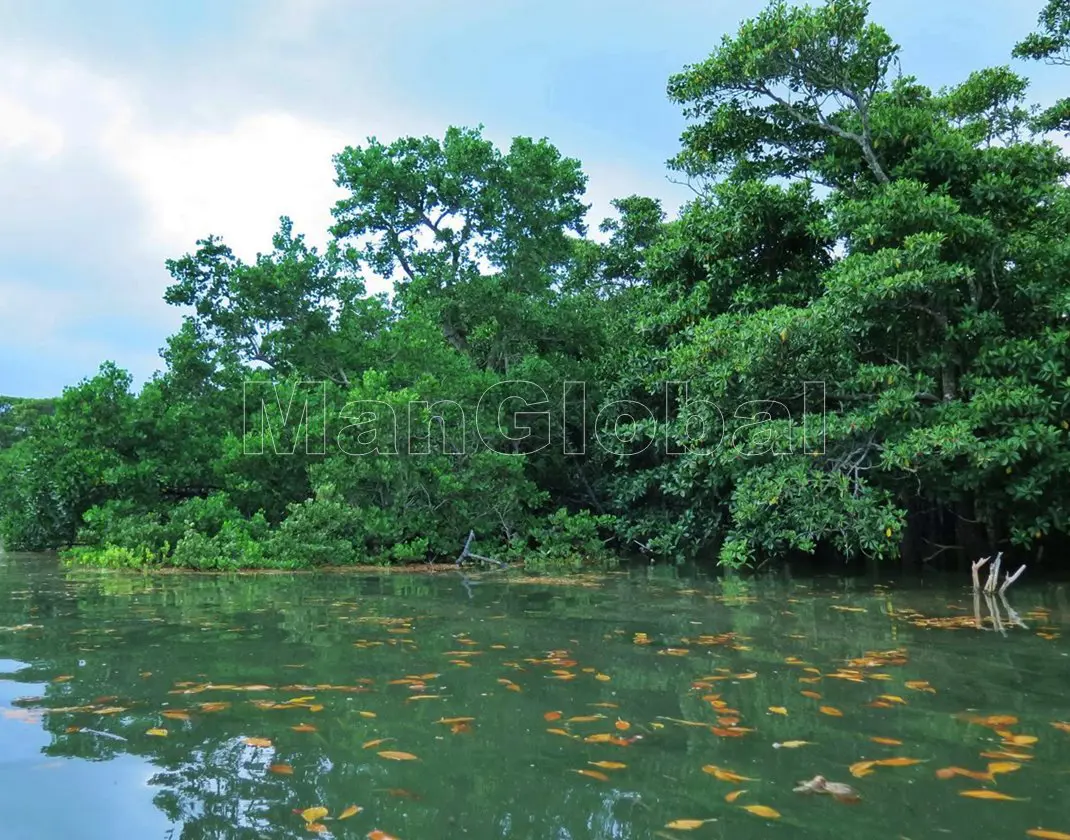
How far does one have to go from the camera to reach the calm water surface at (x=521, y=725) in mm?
2748

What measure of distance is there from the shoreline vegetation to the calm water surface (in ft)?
11.9

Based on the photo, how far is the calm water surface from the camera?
275cm

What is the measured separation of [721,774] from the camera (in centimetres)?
312

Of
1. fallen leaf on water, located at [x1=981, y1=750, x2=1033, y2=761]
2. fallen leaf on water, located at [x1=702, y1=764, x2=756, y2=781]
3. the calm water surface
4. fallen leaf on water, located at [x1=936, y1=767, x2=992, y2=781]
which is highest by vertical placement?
fallen leaf on water, located at [x1=936, y1=767, x2=992, y2=781]

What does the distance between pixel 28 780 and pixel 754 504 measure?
871cm

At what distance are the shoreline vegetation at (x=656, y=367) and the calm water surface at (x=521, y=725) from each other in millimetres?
3627

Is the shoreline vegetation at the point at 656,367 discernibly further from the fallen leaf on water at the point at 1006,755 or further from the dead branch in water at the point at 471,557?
the fallen leaf on water at the point at 1006,755

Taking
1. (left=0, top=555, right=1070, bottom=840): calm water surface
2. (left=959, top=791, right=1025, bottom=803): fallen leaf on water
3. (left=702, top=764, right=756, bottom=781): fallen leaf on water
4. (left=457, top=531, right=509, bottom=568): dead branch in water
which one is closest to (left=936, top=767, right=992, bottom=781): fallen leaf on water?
(left=0, top=555, right=1070, bottom=840): calm water surface

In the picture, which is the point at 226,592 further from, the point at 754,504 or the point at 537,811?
the point at 537,811

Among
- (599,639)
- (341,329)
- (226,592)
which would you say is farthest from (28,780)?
(341,329)

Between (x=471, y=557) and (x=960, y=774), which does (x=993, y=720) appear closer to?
(x=960, y=774)

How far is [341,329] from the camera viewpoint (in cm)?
1694

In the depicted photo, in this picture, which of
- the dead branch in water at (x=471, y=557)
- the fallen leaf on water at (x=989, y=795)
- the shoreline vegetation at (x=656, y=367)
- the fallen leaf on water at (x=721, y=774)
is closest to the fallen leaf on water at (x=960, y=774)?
the fallen leaf on water at (x=989, y=795)

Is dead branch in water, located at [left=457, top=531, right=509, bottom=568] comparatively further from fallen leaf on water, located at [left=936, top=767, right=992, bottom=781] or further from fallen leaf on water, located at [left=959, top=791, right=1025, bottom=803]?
fallen leaf on water, located at [left=959, top=791, right=1025, bottom=803]
